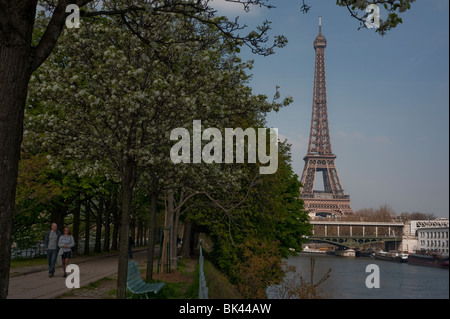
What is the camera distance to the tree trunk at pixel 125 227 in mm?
11219

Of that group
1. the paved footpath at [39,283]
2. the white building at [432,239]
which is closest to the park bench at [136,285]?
the paved footpath at [39,283]

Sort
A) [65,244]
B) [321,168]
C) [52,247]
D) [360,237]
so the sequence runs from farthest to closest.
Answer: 1. [321,168]
2. [360,237]
3. [65,244]
4. [52,247]

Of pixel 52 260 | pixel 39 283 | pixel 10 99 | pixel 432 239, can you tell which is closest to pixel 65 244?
pixel 52 260

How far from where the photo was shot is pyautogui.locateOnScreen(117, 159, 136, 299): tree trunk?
1122 centimetres

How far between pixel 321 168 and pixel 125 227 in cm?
15089

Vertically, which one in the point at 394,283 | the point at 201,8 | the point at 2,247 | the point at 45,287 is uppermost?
the point at 201,8

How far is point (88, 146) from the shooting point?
12977mm

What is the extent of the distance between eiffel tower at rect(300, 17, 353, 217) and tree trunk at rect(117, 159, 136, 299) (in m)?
135

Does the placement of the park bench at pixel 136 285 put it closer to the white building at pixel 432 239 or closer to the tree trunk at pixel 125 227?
the tree trunk at pixel 125 227

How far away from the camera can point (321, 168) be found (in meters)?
158

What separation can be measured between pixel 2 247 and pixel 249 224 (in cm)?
2276

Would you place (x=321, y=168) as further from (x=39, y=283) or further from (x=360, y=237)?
(x=39, y=283)
